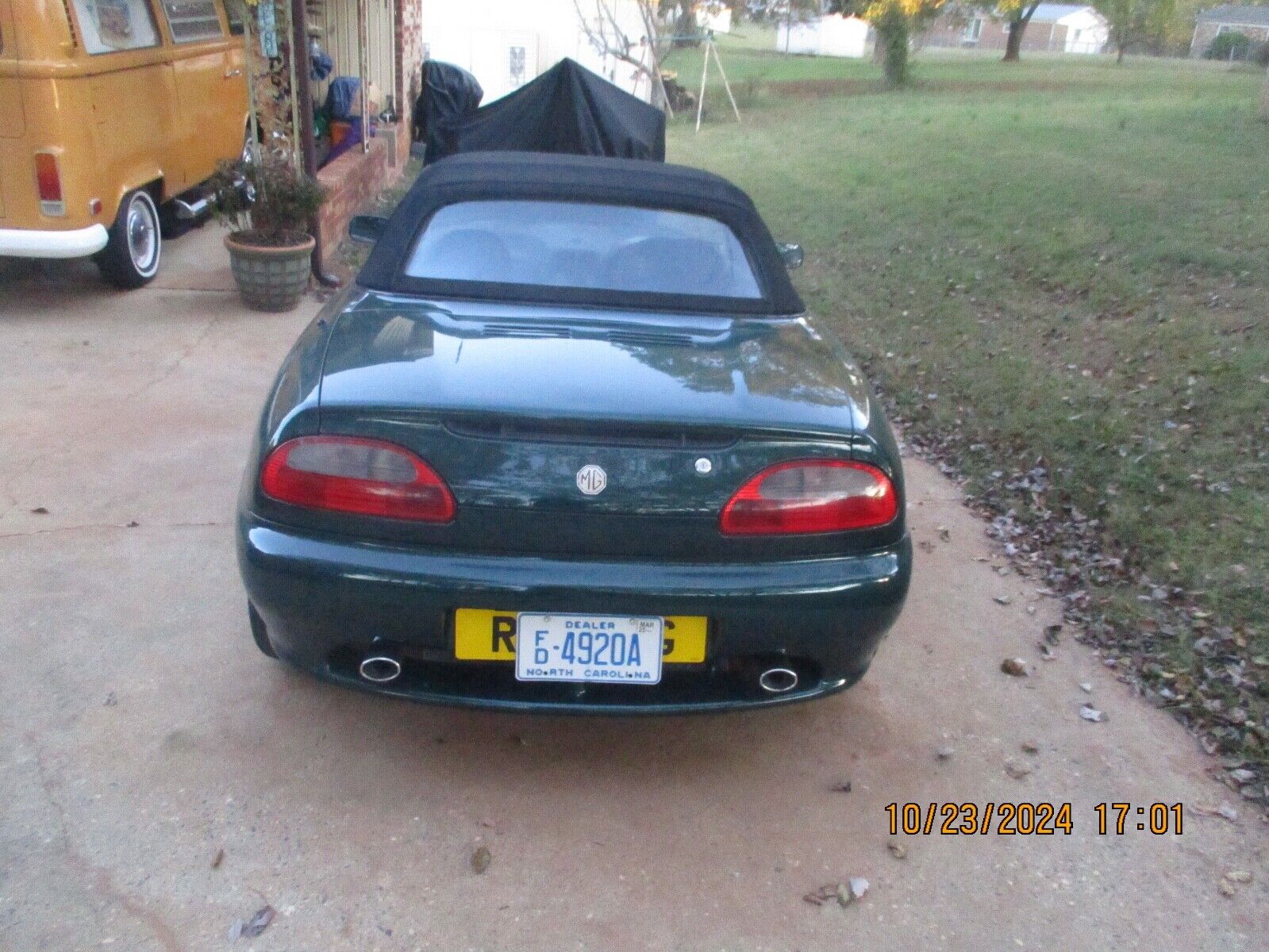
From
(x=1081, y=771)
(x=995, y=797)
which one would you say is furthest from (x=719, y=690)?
(x=1081, y=771)

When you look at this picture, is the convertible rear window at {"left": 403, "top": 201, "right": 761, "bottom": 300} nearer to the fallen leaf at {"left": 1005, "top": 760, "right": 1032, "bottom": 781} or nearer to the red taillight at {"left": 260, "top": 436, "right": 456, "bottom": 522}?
the red taillight at {"left": 260, "top": 436, "right": 456, "bottom": 522}

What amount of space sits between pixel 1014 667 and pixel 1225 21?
8569 cm

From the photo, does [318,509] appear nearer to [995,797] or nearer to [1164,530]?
[995,797]

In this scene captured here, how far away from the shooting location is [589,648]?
259 cm

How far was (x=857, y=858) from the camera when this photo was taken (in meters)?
2.73

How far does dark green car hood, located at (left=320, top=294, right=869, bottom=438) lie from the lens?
2.56 metres

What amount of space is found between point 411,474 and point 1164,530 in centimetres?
326

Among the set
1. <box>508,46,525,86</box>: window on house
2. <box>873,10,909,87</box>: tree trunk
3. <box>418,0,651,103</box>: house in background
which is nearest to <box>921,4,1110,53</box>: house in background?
<box>873,10,909,87</box>: tree trunk

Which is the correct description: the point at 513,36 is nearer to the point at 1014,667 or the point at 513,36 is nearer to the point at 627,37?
the point at 627,37

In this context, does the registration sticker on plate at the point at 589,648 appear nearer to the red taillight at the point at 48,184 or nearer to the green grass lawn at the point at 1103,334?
the green grass lawn at the point at 1103,334

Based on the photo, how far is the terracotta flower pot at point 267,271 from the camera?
7215 mm

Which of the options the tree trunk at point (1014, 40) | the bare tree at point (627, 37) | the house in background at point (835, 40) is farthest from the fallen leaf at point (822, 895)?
the house in background at point (835, 40)

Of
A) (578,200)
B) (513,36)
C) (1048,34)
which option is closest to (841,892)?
(578,200)

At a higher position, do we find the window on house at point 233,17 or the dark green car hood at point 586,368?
the window on house at point 233,17
